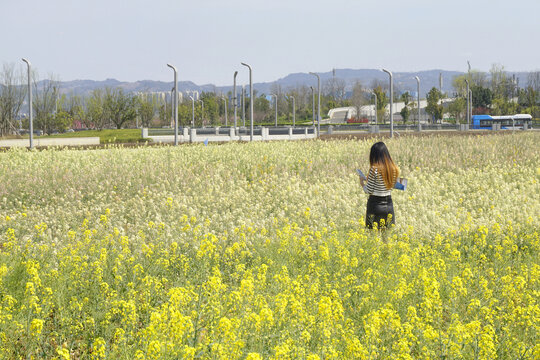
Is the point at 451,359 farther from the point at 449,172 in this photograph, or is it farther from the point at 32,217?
the point at 449,172

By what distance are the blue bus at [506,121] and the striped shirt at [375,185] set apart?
6074 cm

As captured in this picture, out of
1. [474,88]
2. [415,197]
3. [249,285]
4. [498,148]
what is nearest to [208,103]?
[474,88]

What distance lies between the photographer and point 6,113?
169 ft

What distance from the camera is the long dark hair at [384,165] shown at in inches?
341

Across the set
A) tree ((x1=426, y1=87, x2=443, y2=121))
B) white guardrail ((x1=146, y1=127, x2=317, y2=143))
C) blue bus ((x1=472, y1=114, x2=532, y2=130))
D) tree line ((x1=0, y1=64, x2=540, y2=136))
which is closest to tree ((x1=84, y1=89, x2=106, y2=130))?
tree line ((x1=0, y1=64, x2=540, y2=136))

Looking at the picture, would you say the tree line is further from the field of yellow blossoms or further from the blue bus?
the field of yellow blossoms

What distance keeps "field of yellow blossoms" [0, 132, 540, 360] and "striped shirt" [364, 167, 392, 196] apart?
1.95ft

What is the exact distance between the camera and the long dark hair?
341 inches

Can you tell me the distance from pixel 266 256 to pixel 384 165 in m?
2.12

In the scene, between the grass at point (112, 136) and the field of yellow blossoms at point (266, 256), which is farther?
the grass at point (112, 136)

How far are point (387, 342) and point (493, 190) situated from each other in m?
9.50

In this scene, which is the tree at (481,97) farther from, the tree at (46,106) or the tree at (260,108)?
the tree at (46,106)

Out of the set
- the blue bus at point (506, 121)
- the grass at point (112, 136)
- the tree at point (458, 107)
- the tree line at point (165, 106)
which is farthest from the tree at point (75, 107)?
the tree at point (458, 107)

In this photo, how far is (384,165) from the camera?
8.67 metres
